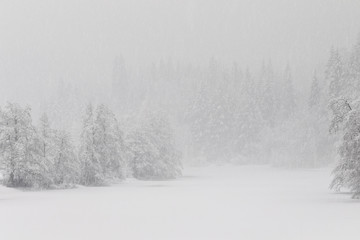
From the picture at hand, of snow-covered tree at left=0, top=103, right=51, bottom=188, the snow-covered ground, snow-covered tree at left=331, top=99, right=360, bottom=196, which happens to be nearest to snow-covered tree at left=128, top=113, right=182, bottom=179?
snow-covered tree at left=0, top=103, right=51, bottom=188

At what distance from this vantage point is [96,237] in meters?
15.9

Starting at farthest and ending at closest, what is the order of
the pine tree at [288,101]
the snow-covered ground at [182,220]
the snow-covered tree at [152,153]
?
the pine tree at [288,101] < the snow-covered tree at [152,153] < the snow-covered ground at [182,220]

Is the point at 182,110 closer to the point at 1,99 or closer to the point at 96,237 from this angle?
the point at 1,99

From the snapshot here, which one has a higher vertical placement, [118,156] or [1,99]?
[1,99]

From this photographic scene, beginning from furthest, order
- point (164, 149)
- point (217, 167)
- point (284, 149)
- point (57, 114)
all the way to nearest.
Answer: point (57, 114) → point (217, 167) → point (284, 149) → point (164, 149)

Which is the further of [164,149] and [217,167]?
[217,167]

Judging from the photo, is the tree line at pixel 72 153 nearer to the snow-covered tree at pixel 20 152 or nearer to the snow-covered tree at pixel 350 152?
the snow-covered tree at pixel 20 152

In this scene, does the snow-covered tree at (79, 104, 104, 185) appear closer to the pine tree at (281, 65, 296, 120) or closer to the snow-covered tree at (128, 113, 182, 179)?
the snow-covered tree at (128, 113, 182, 179)

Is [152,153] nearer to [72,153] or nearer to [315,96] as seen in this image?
[72,153]

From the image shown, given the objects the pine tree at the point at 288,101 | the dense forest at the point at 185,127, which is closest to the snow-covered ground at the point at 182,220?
the dense forest at the point at 185,127

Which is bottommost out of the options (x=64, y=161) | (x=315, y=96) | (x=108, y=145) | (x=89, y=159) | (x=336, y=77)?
(x=64, y=161)

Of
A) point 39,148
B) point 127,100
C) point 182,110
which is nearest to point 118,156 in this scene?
point 39,148

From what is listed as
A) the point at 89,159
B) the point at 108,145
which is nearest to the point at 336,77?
the point at 108,145

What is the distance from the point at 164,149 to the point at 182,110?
63.1 metres
